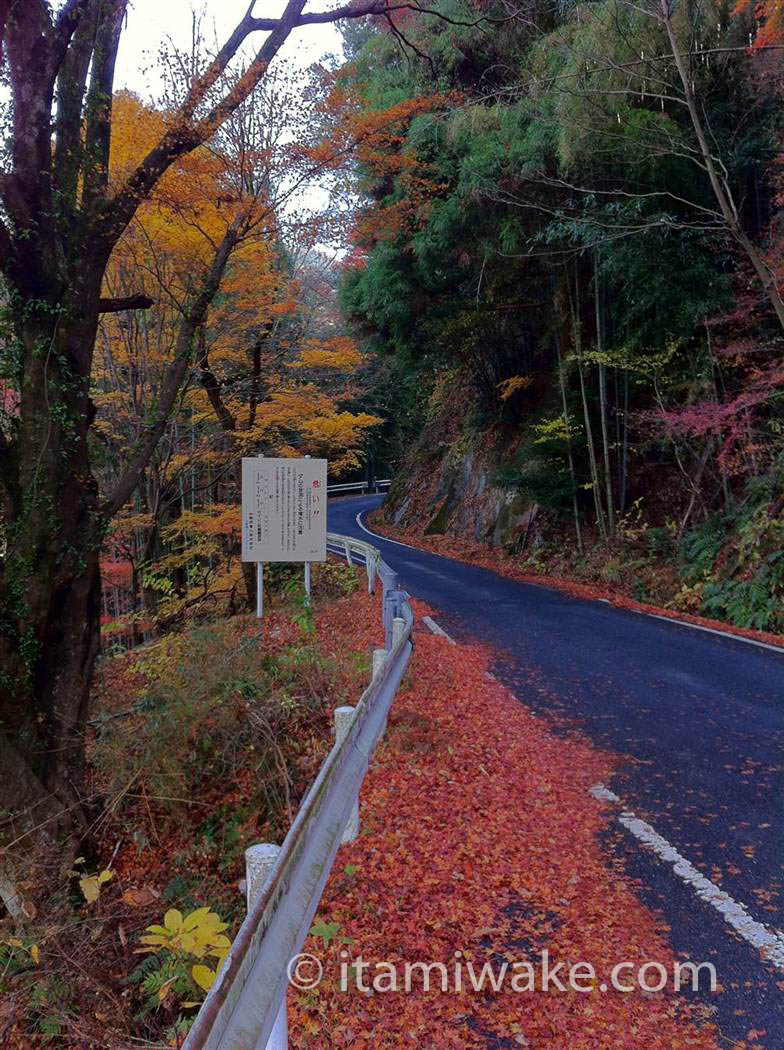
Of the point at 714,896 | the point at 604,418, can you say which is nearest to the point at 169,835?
the point at 714,896

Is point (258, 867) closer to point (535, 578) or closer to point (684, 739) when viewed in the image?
point (684, 739)

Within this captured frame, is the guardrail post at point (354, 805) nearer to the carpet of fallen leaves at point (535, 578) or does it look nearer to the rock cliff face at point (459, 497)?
the carpet of fallen leaves at point (535, 578)

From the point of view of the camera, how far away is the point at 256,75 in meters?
6.35

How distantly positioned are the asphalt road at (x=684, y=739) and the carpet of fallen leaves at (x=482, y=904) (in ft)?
0.72

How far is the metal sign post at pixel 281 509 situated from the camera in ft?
34.7

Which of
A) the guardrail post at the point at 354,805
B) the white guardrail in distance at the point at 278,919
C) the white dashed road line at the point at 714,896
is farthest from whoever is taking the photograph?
the guardrail post at the point at 354,805

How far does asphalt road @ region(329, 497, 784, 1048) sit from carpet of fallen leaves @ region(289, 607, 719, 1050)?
0.22 m

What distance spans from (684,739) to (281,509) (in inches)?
272

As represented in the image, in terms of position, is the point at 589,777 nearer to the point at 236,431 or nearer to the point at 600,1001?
the point at 600,1001

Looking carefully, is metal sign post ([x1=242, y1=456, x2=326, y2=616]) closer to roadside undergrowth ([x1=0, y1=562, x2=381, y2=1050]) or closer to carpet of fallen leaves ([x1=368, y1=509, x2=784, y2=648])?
roadside undergrowth ([x1=0, y1=562, x2=381, y2=1050])

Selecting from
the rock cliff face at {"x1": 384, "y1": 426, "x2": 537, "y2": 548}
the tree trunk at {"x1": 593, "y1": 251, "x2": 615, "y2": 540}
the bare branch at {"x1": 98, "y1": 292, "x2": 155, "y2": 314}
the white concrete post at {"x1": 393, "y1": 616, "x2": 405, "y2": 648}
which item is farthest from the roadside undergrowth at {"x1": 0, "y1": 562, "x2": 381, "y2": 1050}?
the rock cliff face at {"x1": 384, "y1": 426, "x2": 537, "y2": 548}

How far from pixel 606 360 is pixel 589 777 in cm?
1165

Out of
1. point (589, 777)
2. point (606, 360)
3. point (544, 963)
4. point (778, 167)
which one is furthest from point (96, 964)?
point (778, 167)

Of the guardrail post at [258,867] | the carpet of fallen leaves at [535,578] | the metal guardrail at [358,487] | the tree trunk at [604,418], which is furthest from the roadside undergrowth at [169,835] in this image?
the metal guardrail at [358,487]
